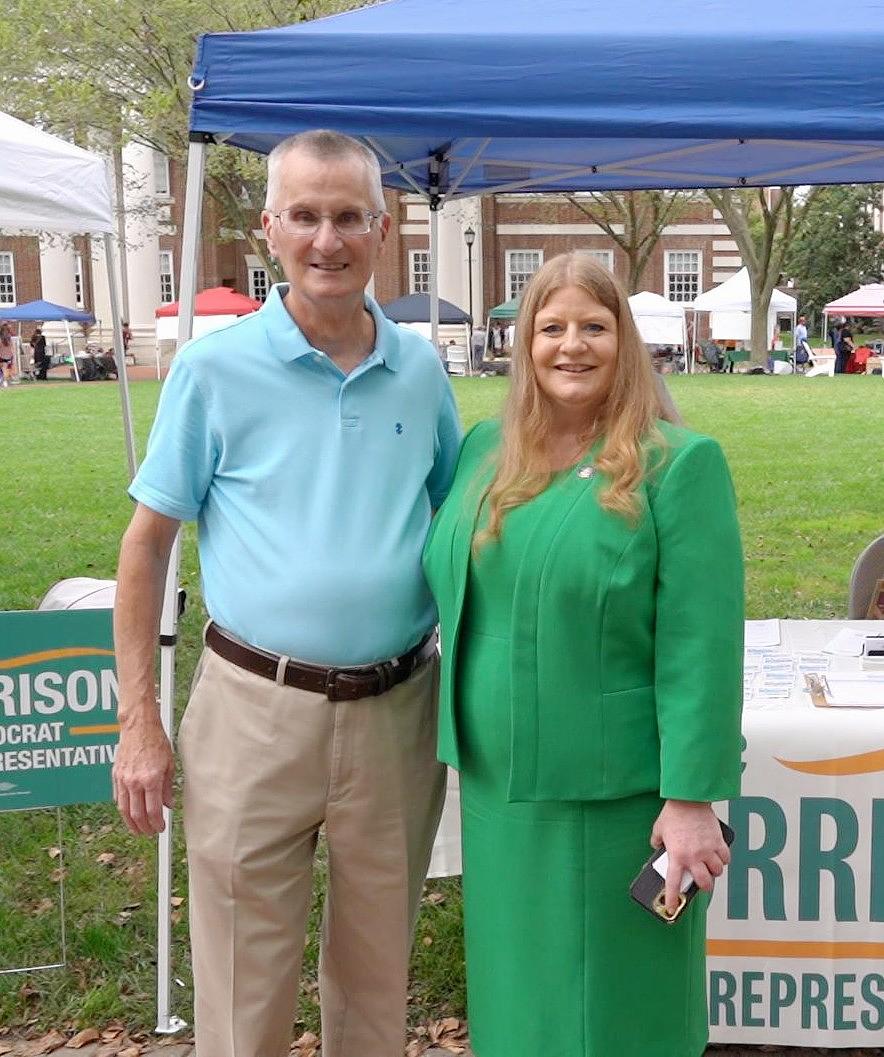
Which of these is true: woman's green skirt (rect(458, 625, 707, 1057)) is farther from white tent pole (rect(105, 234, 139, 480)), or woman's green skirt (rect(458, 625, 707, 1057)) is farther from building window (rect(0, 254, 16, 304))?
building window (rect(0, 254, 16, 304))

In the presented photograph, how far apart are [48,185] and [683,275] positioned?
51.9 metres

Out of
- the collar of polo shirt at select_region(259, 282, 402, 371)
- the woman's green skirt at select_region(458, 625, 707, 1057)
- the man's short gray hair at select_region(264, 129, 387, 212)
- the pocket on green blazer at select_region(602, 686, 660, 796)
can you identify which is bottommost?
the woman's green skirt at select_region(458, 625, 707, 1057)

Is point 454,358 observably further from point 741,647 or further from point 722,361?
point 741,647

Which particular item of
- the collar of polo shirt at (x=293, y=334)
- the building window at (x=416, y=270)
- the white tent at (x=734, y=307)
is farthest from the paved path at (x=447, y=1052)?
the building window at (x=416, y=270)

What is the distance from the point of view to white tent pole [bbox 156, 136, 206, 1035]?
315 cm

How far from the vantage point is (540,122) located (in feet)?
9.91

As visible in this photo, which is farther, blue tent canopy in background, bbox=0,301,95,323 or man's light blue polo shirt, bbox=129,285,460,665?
blue tent canopy in background, bbox=0,301,95,323

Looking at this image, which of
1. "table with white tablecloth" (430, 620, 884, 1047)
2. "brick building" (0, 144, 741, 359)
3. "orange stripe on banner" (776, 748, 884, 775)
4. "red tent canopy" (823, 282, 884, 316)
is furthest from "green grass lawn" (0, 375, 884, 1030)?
"brick building" (0, 144, 741, 359)

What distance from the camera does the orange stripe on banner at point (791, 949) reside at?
326 cm

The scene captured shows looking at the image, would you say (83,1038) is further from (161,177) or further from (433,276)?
(161,177)

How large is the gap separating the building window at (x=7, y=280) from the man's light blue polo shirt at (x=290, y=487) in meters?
52.3

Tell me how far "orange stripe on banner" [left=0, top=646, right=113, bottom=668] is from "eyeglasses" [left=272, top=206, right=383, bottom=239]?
1744 millimetres

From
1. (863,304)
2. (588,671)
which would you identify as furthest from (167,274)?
(588,671)

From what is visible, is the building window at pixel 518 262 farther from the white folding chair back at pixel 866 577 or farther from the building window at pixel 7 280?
the white folding chair back at pixel 866 577
